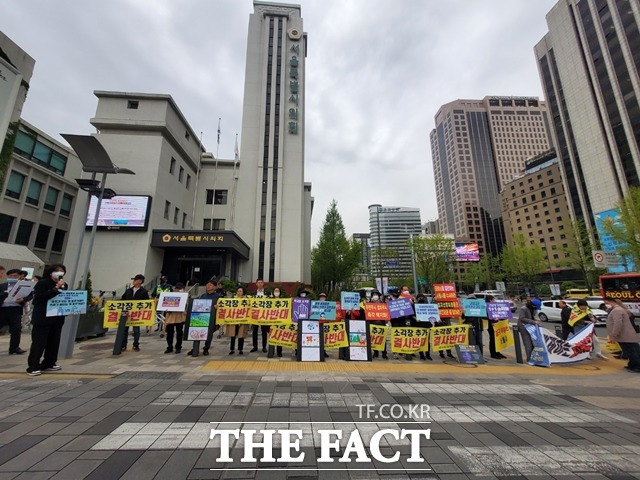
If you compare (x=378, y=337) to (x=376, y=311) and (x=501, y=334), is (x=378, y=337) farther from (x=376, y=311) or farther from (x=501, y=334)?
(x=501, y=334)

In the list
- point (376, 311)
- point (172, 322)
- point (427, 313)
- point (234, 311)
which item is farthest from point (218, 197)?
point (427, 313)

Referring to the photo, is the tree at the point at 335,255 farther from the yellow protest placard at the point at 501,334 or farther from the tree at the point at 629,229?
the yellow protest placard at the point at 501,334

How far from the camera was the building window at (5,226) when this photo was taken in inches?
909

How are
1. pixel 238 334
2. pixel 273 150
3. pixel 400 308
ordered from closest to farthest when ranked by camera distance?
1. pixel 238 334
2. pixel 400 308
3. pixel 273 150

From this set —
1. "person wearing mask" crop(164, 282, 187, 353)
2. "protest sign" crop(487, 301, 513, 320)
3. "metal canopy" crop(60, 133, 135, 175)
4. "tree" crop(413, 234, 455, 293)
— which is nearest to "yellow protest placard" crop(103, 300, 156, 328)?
"person wearing mask" crop(164, 282, 187, 353)

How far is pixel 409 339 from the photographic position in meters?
8.60

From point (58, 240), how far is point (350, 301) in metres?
34.4

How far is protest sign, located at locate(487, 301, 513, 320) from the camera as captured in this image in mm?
9312

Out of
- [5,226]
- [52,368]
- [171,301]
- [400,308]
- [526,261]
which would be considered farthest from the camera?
[526,261]

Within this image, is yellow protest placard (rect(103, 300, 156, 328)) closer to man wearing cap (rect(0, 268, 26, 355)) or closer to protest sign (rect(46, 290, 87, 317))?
protest sign (rect(46, 290, 87, 317))

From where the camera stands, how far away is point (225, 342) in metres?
10.8

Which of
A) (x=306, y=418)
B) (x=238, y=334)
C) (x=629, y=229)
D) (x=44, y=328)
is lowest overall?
(x=306, y=418)

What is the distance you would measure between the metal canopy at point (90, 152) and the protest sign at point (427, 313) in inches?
402

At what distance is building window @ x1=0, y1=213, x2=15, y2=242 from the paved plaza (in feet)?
81.6
